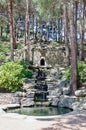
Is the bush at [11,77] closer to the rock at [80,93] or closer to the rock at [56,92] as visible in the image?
the rock at [56,92]

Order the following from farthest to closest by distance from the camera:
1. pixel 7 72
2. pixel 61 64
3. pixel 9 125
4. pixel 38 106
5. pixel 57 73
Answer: pixel 61 64
pixel 57 73
pixel 7 72
pixel 38 106
pixel 9 125

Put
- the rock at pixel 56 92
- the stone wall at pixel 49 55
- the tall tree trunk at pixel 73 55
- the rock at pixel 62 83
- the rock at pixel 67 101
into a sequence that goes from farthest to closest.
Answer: the stone wall at pixel 49 55, the rock at pixel 62 83, the rock at pixel 56 92, the tall tree trunk at pixel 73 55, the rock at pixel 67 101

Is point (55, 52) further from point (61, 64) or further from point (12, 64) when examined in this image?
point (12, 64)

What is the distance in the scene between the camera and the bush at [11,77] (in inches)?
679

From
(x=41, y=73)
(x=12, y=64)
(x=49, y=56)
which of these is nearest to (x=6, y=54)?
(x=49, y=56)

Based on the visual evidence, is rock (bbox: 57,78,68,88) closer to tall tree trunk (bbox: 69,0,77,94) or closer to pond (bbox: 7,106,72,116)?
tall tree trunk (bbox: 69,0,77,94)

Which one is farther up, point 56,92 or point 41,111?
point 56,92

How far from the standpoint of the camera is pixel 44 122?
33.6 feet

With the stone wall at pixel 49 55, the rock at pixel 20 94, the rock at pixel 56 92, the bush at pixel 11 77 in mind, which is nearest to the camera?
the rock at pixel 20 94

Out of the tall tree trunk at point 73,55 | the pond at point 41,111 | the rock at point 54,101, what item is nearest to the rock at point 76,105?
the pond at point 41,111

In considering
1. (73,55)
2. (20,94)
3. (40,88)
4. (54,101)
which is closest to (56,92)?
(54,101)

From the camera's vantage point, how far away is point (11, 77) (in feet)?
57.2

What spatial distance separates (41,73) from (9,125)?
473 inches

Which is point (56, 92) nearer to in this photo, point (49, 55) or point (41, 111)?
point (41, 111)
